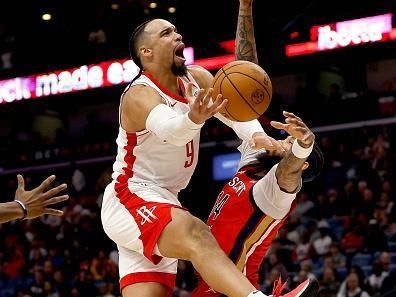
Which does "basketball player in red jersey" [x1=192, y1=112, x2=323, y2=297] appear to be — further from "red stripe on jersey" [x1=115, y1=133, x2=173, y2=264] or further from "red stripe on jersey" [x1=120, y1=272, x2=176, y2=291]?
"red stripe on jersey" [x1=115, y1=133, x2=173, y2=264]

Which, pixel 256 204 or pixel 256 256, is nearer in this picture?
pixel 256 204

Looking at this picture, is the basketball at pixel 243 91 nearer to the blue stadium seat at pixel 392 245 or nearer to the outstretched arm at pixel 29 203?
the outstretched arm at pixel 29 203

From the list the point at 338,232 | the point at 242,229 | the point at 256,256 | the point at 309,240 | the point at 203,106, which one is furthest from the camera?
the point at 338,232

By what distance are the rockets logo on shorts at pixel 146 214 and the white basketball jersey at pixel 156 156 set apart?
0.70ft

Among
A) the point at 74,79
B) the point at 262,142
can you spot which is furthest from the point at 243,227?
the point at 74,79

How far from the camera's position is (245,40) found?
18.9 feet

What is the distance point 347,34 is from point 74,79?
536 cm

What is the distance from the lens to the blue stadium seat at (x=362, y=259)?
38.2 feet

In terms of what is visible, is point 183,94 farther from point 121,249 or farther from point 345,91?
point 345,91

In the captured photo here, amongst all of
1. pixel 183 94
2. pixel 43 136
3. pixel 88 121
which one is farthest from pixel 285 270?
pixel 43 136

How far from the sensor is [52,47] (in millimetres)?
17750

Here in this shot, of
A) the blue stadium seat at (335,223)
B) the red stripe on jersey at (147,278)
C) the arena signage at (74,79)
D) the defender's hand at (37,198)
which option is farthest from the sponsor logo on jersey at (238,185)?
the arena signage at (74,79)

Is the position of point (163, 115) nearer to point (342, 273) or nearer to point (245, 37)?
point (245, 37)

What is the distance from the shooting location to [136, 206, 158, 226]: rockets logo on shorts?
4.77 metres
